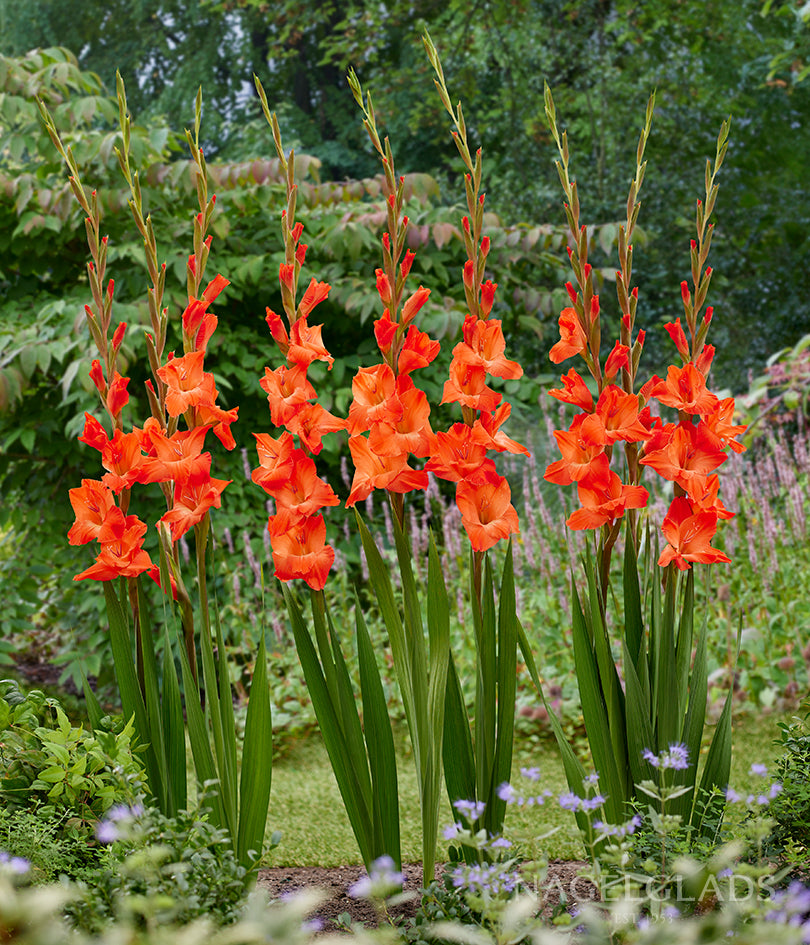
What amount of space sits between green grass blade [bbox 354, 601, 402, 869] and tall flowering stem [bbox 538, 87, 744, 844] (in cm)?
31

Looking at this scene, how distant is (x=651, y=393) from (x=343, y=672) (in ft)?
2.46

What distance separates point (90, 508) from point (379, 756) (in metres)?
0.70

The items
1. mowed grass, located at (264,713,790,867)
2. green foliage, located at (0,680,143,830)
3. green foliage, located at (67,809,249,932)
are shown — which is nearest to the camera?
green foliage, located at (67,809,249,932)

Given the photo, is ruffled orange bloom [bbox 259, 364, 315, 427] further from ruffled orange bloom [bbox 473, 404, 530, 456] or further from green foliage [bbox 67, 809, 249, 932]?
green foliage [bbox 67, 809, 249, 932]

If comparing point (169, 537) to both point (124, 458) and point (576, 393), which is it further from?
point (576, 393)

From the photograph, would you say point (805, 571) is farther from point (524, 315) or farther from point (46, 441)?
point (46, 441)

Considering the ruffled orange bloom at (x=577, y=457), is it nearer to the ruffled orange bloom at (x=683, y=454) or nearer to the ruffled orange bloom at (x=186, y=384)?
the ruffled orange bloom at (x=683, y=454)

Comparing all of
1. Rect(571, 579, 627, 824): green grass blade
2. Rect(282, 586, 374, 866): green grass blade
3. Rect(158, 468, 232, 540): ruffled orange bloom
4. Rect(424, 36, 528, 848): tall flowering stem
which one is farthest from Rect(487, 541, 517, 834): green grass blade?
Rect(158, 468, 232, 540): ruffled orange bloom

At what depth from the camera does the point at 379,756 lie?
1597mm

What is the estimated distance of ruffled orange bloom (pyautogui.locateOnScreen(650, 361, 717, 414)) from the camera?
1.55m

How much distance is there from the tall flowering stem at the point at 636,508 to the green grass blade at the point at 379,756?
1.03 feet

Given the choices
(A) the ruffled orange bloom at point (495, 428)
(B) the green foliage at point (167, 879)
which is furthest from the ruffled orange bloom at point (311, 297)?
(B) the green foliage at point (167, 879)

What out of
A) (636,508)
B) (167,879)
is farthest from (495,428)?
(167,879)

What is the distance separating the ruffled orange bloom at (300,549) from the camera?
1.52 m
